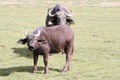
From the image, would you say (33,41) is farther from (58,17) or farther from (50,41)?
(58,17)

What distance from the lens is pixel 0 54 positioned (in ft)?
46.9

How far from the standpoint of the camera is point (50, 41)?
36.2 feet

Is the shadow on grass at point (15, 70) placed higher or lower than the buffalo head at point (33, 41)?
lower

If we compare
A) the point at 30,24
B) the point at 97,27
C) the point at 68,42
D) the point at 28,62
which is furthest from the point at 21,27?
the point at 68,42

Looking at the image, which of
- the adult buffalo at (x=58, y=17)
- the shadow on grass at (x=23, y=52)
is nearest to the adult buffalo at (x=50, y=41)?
the shadow on grass at (x=23, y=52)

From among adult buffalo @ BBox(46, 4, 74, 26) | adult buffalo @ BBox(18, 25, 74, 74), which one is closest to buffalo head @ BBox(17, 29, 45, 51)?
adult buffalo @ BBox(18, 25, 74, 74)

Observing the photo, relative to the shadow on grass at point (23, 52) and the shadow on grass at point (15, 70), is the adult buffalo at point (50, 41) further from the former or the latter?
the shadow on grass at point (23, 52)

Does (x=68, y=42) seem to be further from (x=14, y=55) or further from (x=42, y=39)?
(x=14, y=55)

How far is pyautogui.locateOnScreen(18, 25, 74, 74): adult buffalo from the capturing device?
1062 centimetres

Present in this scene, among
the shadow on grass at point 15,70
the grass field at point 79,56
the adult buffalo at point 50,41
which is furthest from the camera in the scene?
the shadow on grass at point 15,70

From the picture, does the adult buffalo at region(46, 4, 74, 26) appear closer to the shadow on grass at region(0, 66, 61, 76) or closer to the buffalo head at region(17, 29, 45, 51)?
the shadow on grass at region(0, 66, 61, 76)

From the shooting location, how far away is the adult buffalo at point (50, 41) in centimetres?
1062

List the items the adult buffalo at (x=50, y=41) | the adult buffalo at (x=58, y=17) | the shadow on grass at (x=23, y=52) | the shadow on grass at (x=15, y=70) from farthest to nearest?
1. the adult buffalo at (x=58, y=17)
2. the shadow on grass at (x=23, y=52)
3. the shadow on grass at (x=15, y=70)
4. the adult buffalo at (x=50, y=41)

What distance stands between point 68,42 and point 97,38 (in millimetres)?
7008
